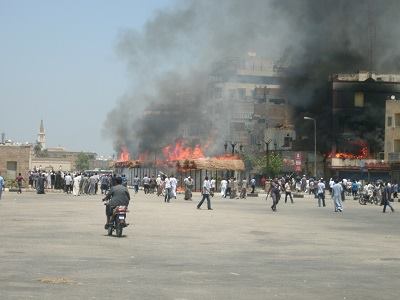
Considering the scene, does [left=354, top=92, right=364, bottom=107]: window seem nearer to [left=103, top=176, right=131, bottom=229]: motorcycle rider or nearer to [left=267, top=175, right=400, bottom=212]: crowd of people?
[left=267, top=175, right=400, bottom=212]: crowd of people

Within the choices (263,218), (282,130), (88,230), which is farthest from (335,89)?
(88,230)

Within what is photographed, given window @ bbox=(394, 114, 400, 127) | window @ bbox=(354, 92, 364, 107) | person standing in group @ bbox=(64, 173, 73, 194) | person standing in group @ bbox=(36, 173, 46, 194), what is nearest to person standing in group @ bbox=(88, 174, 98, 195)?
person standing in group @ bbox=(64, 173, 73, 194)

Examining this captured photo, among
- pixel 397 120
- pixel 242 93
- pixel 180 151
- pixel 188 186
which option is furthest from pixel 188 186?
pixel 242 93

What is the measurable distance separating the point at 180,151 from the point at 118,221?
73.1 meters

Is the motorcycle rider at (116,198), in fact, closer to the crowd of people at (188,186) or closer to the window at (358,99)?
the crowd of people at (188,186)

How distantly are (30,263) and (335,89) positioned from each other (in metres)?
82.4

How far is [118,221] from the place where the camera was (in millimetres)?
21062

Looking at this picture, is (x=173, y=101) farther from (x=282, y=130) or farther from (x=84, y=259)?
(x=84, y=259)

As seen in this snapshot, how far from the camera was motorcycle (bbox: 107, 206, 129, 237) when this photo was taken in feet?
68.8

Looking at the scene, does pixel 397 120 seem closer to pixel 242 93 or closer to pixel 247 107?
pixel 247 107

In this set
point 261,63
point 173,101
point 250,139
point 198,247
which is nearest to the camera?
point 198,247

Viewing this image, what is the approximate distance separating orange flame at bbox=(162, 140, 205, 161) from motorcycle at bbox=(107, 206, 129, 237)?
66512 mm

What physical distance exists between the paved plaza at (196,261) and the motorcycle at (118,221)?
409 mm

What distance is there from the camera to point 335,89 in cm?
9462
